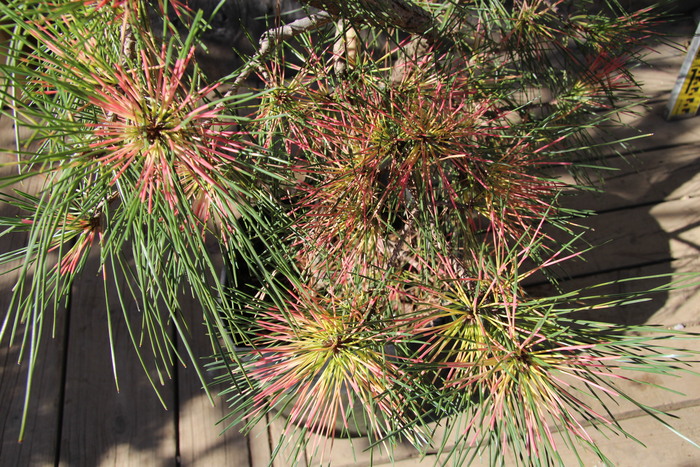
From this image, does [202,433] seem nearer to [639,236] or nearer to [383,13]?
[383,13]

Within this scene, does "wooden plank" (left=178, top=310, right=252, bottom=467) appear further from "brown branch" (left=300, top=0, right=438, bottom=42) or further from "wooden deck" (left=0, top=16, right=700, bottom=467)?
"brown branch" (left=300, top=0, right=438, bottom=42)

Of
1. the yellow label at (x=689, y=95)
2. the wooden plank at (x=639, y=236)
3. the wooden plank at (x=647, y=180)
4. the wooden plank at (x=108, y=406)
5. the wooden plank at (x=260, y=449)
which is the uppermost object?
the yellow label at (x=689, y=95)

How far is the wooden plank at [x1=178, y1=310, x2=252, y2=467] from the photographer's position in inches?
38.9

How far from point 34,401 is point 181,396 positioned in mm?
263

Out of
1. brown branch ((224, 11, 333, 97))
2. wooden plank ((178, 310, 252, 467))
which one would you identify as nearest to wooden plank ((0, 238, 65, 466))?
wooden plank ((178, 310, 252, 467))

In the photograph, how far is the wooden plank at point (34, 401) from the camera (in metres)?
0.99

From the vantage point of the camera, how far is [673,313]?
109 cm

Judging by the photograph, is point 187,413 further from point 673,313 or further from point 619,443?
point 673,313

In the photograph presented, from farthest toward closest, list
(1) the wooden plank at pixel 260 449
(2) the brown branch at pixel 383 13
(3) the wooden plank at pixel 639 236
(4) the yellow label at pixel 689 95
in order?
(4) the yellow label at pixel 689 95, (3) the wooden plank at pixel 639 236, (1) the wooden plank at pixel 260 449, (2) the brown branch at pixel 383 13

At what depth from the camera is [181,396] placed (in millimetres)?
1042

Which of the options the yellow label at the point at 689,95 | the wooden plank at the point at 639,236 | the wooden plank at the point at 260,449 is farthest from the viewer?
the yellow label at the point at 689,95

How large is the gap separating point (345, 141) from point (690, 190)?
98cm

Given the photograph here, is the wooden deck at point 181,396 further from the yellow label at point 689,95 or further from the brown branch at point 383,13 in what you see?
the brown branch at point 383,13

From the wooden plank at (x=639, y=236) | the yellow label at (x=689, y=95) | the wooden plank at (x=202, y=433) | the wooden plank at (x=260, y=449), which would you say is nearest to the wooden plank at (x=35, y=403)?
the wooden plank at (x=202, y=433)
